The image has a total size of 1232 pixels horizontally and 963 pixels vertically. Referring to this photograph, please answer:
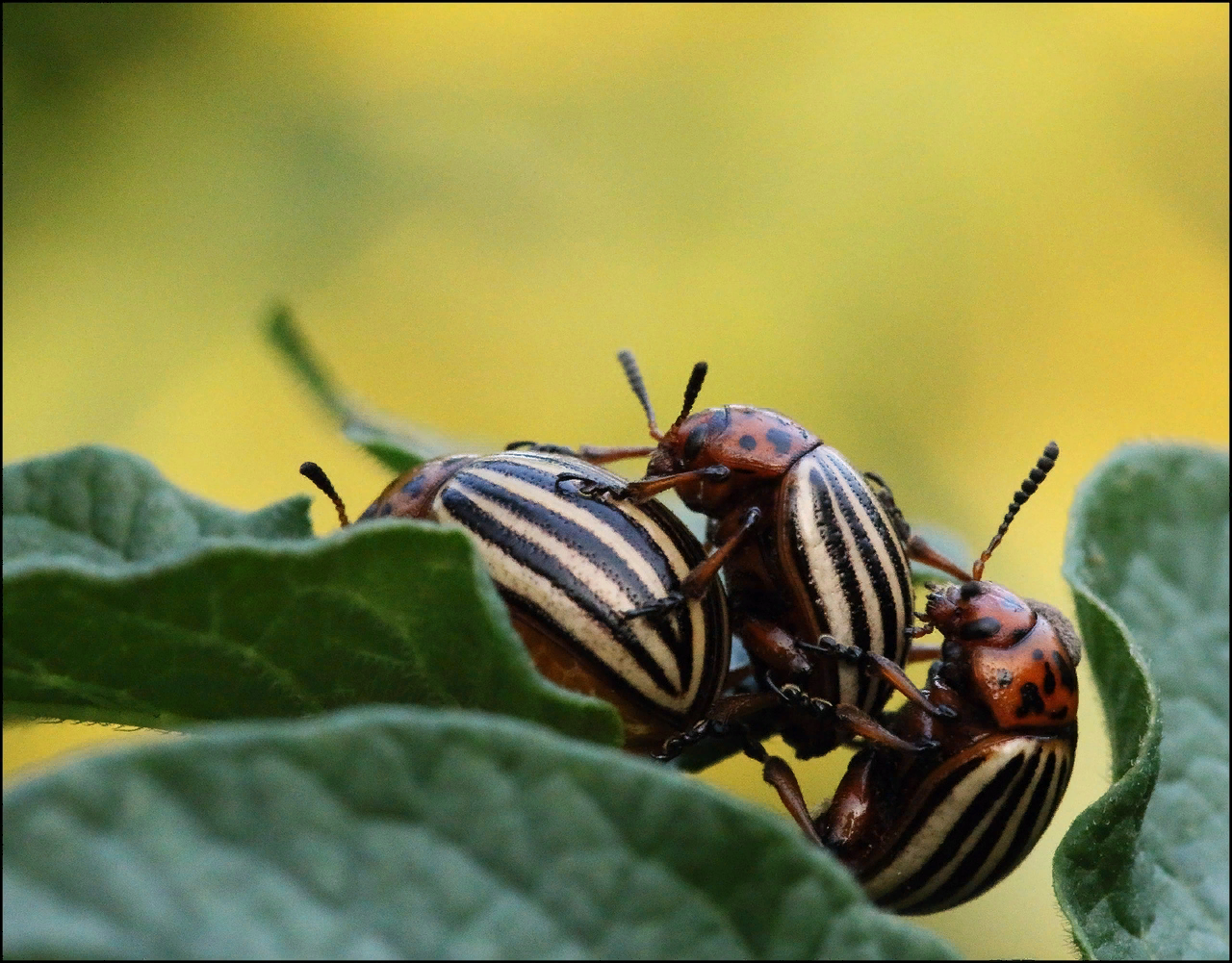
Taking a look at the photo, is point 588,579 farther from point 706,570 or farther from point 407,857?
point 407,857

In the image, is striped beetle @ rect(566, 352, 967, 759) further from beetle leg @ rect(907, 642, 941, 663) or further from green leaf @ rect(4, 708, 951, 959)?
green leaf @ rect(4, 708, 951, 959)

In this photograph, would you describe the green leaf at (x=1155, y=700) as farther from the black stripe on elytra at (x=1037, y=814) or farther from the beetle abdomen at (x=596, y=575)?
the beetle abdomen at (x=596, y=575)

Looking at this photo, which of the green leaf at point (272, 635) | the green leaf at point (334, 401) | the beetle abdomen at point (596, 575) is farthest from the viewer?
the green leaf at point (334, 401)

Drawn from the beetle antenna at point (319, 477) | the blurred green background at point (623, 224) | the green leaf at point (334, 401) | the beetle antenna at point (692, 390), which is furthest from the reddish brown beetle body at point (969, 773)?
the blurred green background at point (623, 224)

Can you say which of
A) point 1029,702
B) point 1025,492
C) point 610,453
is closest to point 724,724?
point 1029,702

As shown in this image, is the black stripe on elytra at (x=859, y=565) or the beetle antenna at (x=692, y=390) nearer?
the black stripe on elytra at (x=859, y=565)

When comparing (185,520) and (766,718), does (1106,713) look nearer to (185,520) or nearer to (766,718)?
(766,718)

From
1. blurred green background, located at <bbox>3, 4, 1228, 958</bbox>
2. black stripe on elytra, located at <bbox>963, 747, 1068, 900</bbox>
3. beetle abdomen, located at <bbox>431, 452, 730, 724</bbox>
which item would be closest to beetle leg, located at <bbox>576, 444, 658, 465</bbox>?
beetle abdomen, located at <bbox>431, 452, 730, 724</bbox>
